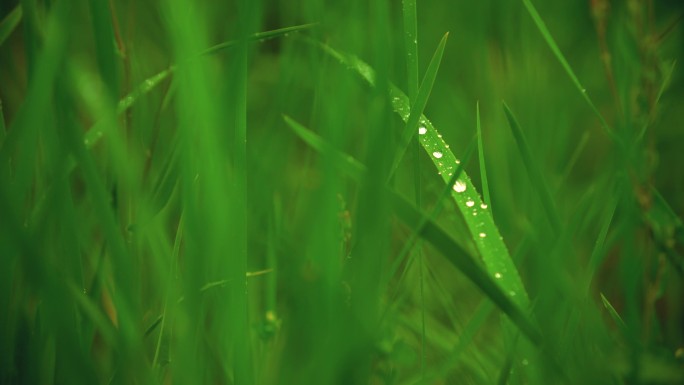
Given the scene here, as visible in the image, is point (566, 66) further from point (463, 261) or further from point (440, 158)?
point (463, 261)

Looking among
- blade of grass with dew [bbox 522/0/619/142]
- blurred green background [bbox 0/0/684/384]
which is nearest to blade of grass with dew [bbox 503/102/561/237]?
blurred green background [bbox 0/0/684/384]

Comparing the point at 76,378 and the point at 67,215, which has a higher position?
the point at 67,215

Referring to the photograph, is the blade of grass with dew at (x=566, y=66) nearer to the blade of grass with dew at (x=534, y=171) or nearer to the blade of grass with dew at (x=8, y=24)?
the blade of grass with dew at (x=534, y=171)

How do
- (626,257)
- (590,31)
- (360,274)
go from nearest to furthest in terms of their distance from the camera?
(360,274), (626,257), (590,31)

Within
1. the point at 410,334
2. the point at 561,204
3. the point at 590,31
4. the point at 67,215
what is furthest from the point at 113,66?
the point at 590,31

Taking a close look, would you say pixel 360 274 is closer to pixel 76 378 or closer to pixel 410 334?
pixel 76 378

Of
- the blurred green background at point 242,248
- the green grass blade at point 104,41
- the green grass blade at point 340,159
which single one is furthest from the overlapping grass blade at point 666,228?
the green grass blade at point 104,41

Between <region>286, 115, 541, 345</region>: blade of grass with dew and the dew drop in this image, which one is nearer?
<region>286, 115, 541, 345</region>: blade of grass with dew

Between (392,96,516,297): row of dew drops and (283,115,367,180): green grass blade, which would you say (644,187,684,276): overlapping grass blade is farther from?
(283,115,367,180): green grass blade
